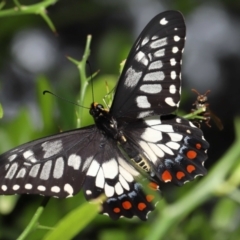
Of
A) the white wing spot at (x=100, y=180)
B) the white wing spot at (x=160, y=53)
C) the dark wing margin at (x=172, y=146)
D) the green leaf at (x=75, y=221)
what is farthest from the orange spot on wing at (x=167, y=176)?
the green leaf at (x=75, y=221)

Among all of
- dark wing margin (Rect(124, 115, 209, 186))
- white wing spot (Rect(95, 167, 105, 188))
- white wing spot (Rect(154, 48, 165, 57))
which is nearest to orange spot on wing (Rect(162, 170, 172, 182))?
dark wing margin (Rect(124, 115, 209, 186))

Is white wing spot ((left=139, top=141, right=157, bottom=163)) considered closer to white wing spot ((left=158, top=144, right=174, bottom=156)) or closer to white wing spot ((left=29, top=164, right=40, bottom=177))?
white wing spot ((left=158, top=144, right=174, bottom=156))

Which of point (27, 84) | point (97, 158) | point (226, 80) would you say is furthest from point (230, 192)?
point (226, 80)

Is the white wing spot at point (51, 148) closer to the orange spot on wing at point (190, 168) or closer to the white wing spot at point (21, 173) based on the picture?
the white wing spot at point (21, 173)

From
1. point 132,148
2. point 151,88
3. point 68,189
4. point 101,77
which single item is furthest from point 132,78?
point 101,77

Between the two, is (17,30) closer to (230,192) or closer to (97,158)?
(97,158)

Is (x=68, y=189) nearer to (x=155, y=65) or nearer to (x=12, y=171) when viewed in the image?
(x=12, y=171)
